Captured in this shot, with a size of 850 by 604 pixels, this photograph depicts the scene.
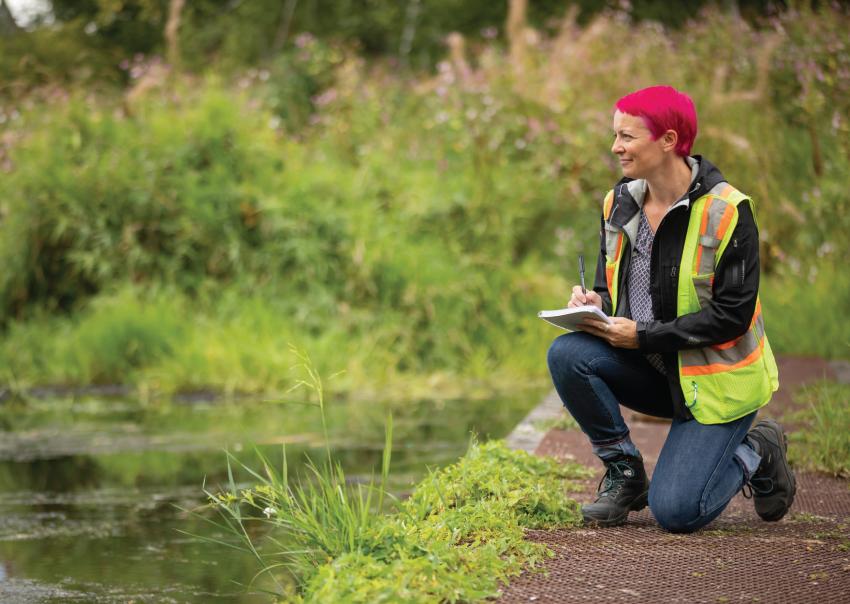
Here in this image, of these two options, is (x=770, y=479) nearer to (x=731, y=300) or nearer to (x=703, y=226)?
(x=731, y=300)

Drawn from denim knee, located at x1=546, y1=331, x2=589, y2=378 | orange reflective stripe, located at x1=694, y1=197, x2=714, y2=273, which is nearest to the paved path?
denim knee, located at x1=546, y1=331, x2=589, y2=378

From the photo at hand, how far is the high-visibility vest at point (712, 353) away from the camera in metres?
3.95

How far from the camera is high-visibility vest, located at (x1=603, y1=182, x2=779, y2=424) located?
3.95 meters

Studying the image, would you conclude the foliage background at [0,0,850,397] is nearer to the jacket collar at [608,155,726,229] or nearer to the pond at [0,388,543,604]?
the pond at [0,388,543,604]

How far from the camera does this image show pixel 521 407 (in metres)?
8.32

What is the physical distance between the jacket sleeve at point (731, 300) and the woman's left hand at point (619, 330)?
12cm

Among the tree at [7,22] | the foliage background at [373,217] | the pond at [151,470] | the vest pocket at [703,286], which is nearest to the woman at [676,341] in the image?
the vest pocket at [703,286]

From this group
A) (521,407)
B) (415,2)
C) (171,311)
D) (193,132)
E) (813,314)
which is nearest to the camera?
(521,407)

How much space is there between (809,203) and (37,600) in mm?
7517

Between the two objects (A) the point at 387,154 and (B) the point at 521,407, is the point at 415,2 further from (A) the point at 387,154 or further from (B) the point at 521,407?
(B) the point at 521,407

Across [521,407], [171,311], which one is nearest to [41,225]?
[171,311]

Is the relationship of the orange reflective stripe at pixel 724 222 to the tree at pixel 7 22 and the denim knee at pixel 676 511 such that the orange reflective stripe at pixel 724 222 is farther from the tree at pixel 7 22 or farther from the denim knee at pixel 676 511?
the tree at pixel 7 22

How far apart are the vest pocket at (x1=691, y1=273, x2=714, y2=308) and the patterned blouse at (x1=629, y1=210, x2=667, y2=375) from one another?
183mm

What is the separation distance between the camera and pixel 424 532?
11.6 feet
